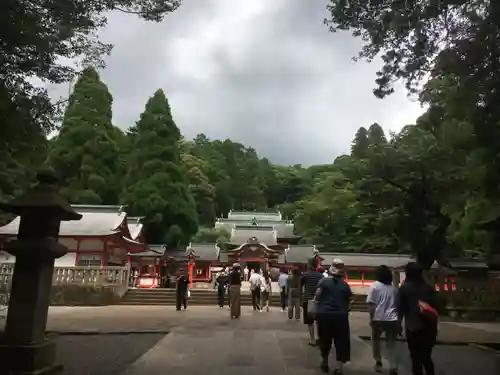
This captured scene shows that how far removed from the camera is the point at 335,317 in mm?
6645

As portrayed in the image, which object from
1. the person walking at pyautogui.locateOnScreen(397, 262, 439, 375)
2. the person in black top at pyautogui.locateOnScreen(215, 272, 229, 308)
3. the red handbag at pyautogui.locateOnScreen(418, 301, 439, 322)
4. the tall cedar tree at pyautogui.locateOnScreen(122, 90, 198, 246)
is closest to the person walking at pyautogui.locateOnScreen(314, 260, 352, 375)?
the person walking at pyautogui.locateOnScreen(397, 262, 439, 375)

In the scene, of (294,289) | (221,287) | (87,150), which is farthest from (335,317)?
(87,150)

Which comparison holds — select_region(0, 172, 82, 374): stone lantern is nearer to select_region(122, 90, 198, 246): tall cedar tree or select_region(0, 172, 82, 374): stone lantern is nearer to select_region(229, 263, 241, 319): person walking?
select_region(229, 263, 241, 319): person walking

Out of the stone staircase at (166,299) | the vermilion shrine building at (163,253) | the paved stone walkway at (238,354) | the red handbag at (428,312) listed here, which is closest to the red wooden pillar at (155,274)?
the vermilion shrine building at (163,253)

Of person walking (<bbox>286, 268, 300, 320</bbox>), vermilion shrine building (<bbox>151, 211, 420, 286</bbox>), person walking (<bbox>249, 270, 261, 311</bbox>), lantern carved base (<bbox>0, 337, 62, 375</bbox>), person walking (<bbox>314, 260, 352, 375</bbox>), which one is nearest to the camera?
lantern carved base (<bbox>0, 337, 62, 375</bbox>)

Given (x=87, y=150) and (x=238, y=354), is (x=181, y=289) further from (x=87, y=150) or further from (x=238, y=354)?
(x=87, y=150)

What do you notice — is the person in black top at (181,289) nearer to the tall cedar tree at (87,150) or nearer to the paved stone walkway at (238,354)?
the paved stone walkway at (238,354)

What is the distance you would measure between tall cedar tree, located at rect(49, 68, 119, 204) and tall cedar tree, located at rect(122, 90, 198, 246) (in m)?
1.99

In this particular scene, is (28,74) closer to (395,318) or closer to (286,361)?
(286,361)

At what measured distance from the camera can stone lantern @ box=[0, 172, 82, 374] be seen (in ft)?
20.3

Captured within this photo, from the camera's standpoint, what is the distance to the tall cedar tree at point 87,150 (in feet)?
124

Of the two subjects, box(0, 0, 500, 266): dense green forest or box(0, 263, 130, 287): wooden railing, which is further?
box(0, 263, 130, 287): wooden railing

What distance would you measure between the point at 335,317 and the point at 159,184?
33.6 m

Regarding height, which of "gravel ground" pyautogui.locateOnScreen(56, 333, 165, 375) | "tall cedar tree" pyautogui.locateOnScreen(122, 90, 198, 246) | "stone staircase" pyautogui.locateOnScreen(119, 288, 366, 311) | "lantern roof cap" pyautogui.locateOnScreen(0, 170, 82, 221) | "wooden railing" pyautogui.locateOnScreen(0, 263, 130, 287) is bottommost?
"gravel ground" pyautogui.locateOnScreen(56, 333, 165, 375)
